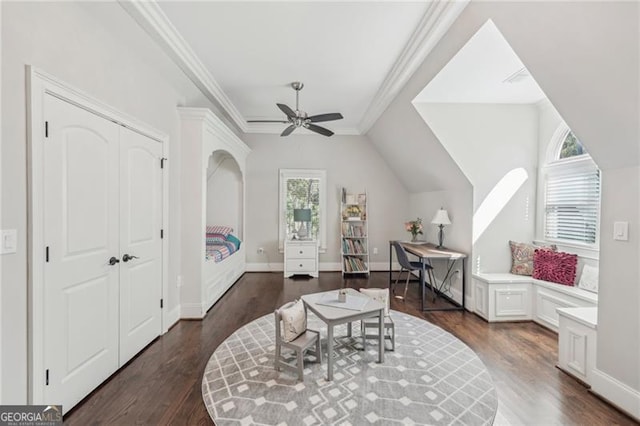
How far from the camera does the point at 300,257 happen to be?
17.6 ft

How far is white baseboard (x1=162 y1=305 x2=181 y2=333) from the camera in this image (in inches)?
119

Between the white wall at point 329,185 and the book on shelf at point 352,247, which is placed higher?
the white wall at point 329,185

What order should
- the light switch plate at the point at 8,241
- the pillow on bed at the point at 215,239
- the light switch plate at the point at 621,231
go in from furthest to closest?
the pillow on bed at the point at 215,239 < the light switch plate at the point at 621,231 < the light switch plate at the point at 8,241

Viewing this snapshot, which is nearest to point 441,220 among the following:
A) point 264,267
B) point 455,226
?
point 455,226

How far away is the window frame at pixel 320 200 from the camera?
5730mm

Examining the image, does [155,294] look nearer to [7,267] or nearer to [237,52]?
[7,267]

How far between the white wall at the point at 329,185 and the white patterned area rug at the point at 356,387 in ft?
10.1

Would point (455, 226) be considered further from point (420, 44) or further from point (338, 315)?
point (338, 315)

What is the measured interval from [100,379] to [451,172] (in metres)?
4.35

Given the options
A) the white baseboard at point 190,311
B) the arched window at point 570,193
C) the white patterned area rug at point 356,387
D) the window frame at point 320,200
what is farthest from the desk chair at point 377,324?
the window frame at point 320,200

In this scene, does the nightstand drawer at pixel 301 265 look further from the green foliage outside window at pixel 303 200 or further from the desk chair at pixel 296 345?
the desk chair at pixel 296 345

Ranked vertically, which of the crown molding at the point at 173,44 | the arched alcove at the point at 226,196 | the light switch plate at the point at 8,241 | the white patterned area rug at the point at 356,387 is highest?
the crown molding at the point at 173,44

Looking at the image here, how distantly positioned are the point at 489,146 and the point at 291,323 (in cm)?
332

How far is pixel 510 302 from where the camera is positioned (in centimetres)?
331
